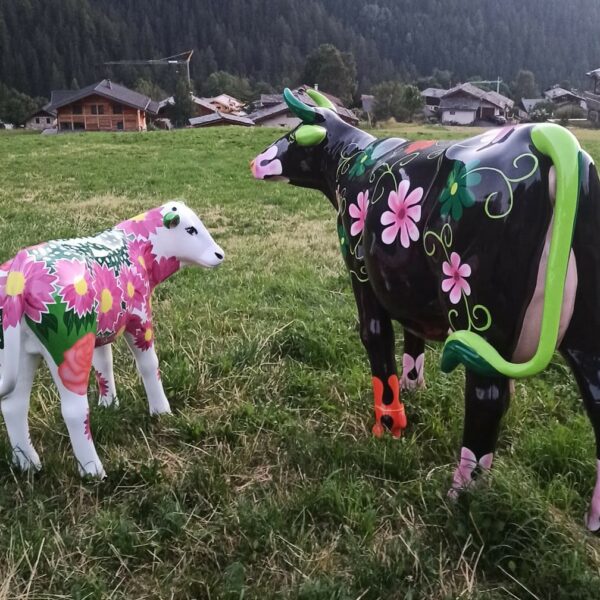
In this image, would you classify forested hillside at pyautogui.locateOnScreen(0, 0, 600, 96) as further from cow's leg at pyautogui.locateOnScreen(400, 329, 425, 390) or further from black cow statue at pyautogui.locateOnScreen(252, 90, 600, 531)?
black cow statue at pyautogui.locateOnScreen(252, 90, 600, 531)

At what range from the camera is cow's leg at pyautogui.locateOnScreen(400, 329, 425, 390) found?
131 inches

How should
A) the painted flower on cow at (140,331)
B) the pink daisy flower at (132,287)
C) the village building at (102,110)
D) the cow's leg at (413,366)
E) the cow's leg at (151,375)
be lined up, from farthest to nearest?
the village building at (102,110) → the cow's leg at (413,366) → the cow's leg at (151,375) → the painted flower on cow at (140,331) → the pink daisy flower at (132,287)

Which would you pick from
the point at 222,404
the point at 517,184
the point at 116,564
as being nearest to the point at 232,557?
the point at 116,564

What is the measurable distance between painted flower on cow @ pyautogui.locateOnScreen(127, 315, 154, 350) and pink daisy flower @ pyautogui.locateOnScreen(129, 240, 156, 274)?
236 mm

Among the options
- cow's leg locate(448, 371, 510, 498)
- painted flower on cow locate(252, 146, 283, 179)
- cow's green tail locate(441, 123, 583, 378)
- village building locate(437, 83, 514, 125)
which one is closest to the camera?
cow's green tail locate(441, 123, 583, 378)

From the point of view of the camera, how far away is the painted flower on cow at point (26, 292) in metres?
2.35

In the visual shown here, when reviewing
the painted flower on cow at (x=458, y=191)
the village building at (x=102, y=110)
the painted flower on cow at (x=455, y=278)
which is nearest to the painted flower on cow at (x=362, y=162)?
the painted flower on cow at (x=458, y=191)

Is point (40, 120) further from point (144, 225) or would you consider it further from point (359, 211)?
point (359, 211)

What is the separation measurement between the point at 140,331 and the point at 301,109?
128 cm

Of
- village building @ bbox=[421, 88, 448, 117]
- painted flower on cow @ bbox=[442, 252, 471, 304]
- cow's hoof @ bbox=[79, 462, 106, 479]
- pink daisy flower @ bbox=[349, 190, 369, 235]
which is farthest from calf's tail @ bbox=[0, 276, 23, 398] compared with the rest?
village building @ bbox=[421, 88, 448, 117]

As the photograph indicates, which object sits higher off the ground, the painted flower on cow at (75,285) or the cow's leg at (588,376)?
the painted flower on cow at (75,285)

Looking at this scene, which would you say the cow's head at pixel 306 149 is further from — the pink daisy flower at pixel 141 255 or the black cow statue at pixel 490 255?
the pink daisy flower at pixel 141 255

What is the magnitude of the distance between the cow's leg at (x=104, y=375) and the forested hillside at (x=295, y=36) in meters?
72.1

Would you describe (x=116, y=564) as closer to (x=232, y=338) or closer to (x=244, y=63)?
(x=232, y=338)
